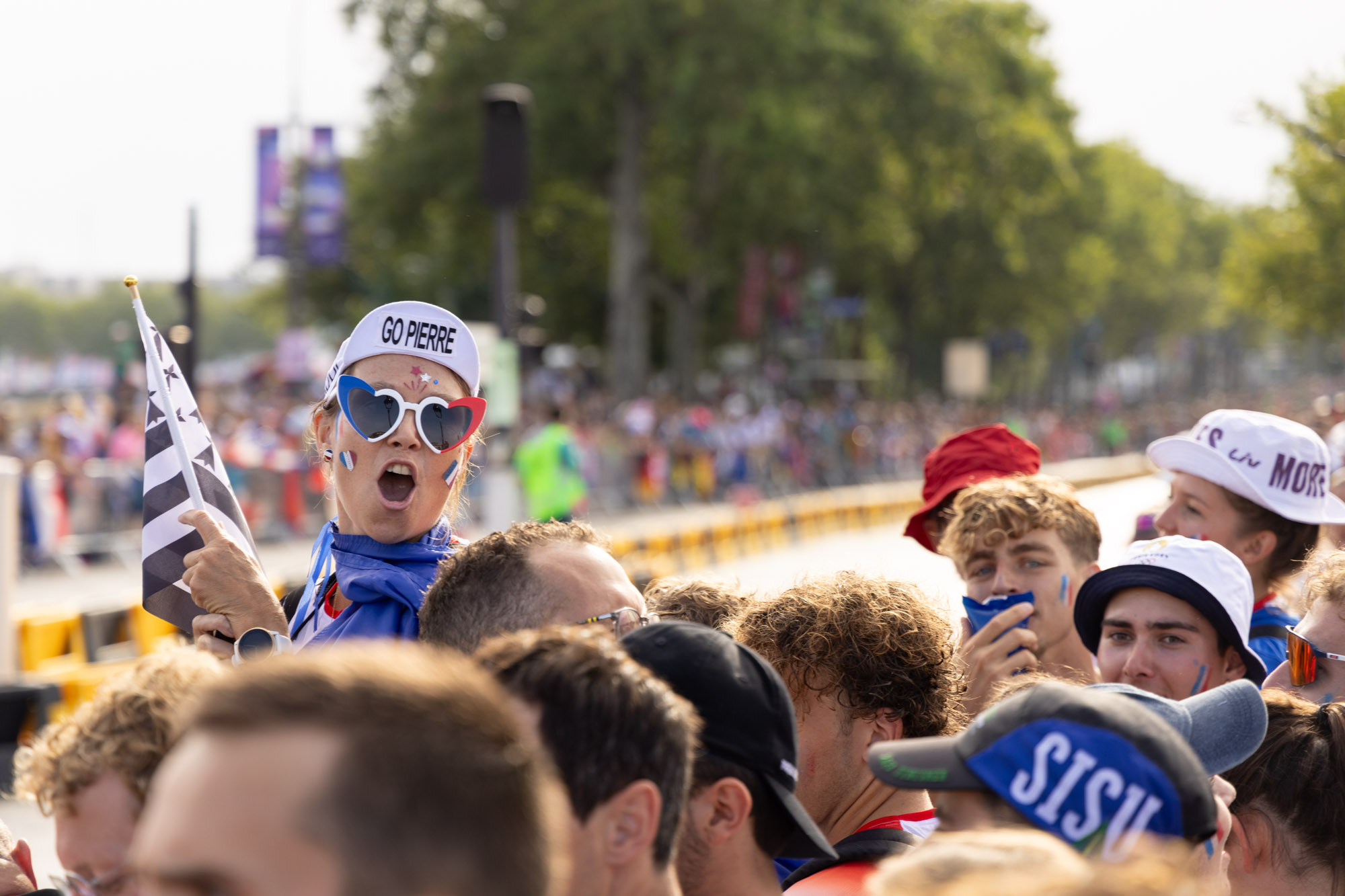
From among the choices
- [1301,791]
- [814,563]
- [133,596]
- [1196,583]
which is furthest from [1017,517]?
[814,563]

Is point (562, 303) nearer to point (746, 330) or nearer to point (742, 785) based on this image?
point (746, 330)

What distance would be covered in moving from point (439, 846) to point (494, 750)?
0.34 feet

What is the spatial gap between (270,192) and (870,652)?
3072cm

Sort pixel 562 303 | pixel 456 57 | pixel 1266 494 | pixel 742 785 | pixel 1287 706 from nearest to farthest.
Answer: pixel 742 785
pixel 1287 706
pixel 1266 494
pixel 456 57
pixel 562 303

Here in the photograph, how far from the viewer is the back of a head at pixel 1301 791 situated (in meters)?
2.92

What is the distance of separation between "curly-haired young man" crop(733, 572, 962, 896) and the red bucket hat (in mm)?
1953

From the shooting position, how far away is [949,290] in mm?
54094

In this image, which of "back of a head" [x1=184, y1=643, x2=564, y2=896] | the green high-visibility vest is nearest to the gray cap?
"back of a head" [x1=184, y1=643, x2=564, y2=896]

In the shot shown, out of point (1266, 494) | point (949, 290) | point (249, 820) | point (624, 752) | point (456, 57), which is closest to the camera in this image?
point (249, 820)

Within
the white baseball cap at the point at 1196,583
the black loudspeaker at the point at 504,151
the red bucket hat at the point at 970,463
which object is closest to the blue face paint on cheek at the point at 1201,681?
the white baseball cap at the point at 1196,583

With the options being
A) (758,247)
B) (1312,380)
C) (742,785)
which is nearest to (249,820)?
(742,785)

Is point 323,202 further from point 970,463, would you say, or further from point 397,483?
point 397,483

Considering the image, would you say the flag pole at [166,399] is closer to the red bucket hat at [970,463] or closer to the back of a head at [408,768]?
the back of a head at [408,768]

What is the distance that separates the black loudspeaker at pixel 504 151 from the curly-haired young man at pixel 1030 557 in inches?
397
